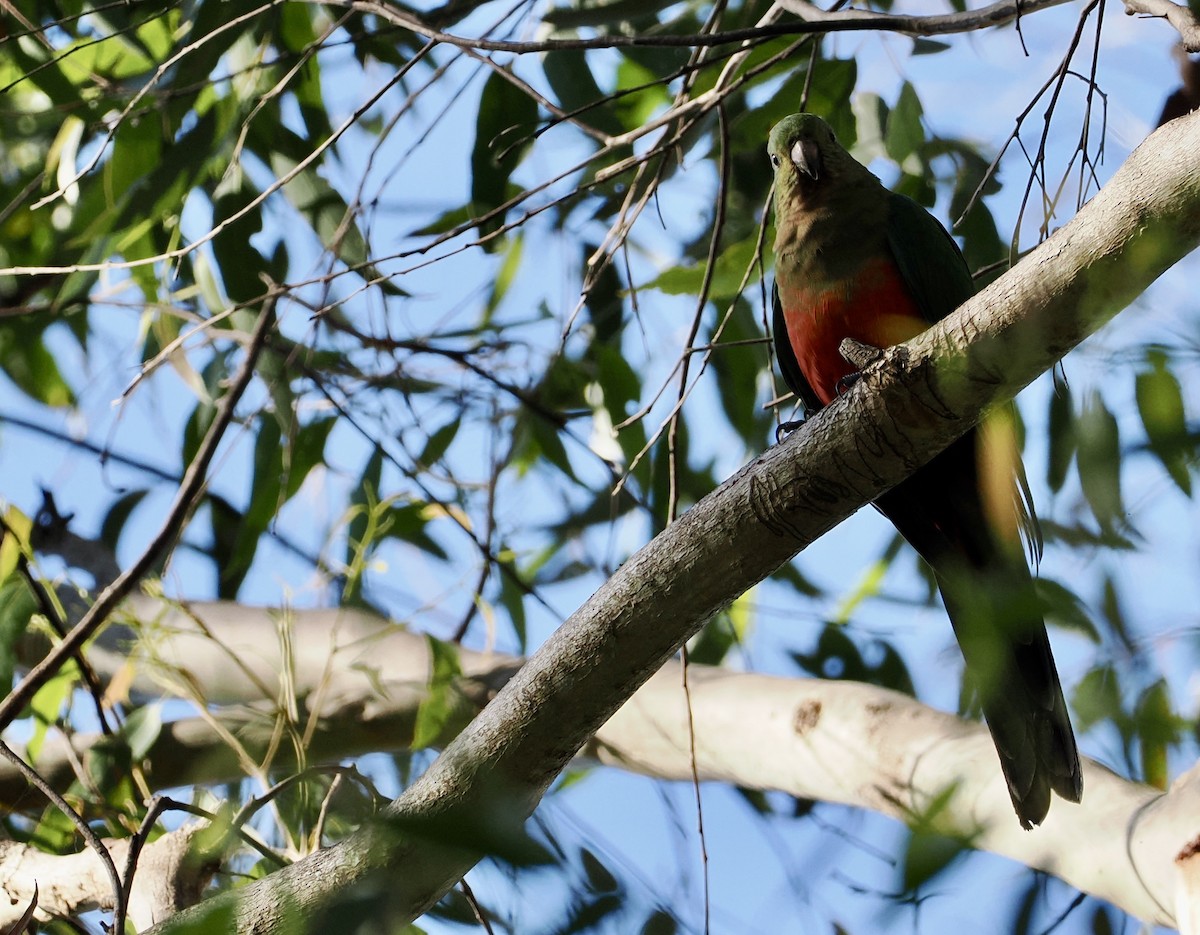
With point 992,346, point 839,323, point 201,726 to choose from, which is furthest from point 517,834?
point 201,726

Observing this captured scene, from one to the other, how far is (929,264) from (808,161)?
373mm

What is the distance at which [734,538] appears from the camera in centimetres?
140

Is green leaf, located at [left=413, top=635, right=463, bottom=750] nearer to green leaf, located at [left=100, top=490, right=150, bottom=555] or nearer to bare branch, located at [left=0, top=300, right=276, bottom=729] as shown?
bare branch, located at [left=0, top=300, right=276, bottom=729]

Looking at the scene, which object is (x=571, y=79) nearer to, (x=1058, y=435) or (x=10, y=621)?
(x=1058, y=435)

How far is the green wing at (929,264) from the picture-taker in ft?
7.55

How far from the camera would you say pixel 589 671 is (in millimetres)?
1406

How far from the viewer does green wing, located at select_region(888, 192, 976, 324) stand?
2301mm

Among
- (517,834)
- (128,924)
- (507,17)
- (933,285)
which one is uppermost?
(507,17)

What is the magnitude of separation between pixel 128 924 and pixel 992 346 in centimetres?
163

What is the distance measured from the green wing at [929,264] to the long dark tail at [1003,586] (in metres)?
0.27

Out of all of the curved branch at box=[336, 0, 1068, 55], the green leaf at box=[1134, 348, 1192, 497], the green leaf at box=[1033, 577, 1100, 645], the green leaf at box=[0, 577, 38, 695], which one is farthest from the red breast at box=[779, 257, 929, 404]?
the green leaf at box=[0, 577, 38, 695]

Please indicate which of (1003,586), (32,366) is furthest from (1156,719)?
(32,366)

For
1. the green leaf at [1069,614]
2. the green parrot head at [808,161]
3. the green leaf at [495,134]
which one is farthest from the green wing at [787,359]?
the green leaf at [1069,614]

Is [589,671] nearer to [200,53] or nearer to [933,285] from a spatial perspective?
[933,285]
